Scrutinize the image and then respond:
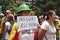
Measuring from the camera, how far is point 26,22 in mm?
6398

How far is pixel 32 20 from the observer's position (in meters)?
6.48

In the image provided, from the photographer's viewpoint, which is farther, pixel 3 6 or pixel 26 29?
pixel 3 6

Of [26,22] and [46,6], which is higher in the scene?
[26,22]

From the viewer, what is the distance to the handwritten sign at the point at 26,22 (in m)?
6.13

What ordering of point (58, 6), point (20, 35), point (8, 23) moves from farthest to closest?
point (58, 6)
point (8, 23)
point (20, 35)

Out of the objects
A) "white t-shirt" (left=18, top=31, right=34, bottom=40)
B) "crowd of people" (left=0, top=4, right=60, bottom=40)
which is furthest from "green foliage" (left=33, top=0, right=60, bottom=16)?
"white t-shirt" (left=18, top=31, right=34, bottom=40)

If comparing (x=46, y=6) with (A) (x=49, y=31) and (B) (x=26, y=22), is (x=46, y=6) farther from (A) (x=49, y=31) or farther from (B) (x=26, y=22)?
(B) (x=26, y=22)

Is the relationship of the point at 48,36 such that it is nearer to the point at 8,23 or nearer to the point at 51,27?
the point at 51,27

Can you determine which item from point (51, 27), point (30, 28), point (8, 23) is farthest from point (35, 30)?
point (8, 23)

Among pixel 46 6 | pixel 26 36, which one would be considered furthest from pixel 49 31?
pixel 46 6

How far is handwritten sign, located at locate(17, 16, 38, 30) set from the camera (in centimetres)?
613

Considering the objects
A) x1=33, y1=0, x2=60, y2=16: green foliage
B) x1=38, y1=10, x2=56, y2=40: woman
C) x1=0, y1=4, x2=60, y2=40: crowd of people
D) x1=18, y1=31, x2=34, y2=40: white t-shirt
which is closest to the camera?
x1=0, y1=4, x2=60, y2=40: crowd of people

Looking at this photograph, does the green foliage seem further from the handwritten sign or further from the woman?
the handwritten sign

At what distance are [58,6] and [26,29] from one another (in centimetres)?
4460
